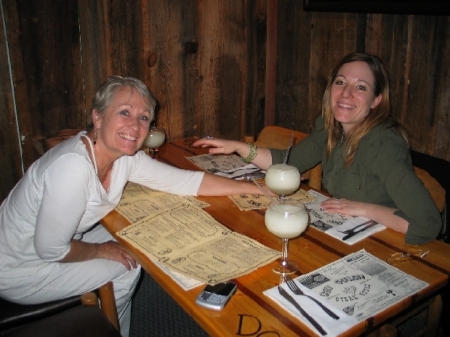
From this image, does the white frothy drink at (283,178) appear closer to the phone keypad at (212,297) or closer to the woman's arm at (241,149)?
the woman's arm at (241,149)

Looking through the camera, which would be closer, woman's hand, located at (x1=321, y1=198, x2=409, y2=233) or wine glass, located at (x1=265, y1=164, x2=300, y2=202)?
woman's hand, located at (x1=321, y1=198, x2=409, y2=233)

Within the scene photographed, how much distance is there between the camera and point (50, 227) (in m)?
1.43

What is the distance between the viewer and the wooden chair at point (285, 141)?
7.73 feet

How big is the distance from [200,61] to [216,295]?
2.12 metres

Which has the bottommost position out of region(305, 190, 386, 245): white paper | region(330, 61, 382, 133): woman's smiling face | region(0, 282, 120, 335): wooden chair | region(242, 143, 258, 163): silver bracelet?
region(0, 282, 120, 335): wooden chair

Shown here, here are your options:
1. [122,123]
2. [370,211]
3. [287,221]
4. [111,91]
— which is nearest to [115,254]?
[122,123]

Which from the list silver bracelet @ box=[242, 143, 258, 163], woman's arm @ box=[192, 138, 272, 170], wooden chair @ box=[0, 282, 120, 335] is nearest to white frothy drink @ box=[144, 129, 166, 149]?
woman's arm @ box=[192, 138, 272, 170]

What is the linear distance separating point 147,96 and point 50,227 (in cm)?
64

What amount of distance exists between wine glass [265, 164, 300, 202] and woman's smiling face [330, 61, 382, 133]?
39 cm

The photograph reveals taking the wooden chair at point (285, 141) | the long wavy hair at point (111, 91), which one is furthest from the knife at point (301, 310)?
Result: the wooden chair at point (285, 141)

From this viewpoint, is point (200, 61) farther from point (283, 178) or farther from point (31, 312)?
point (31, 312)

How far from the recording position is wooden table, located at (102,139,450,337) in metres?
1.00

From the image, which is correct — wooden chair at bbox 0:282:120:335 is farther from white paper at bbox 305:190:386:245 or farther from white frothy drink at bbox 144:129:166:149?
white frothy drink at bbox 144:129:166:149

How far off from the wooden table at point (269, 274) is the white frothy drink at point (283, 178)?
13 cm
